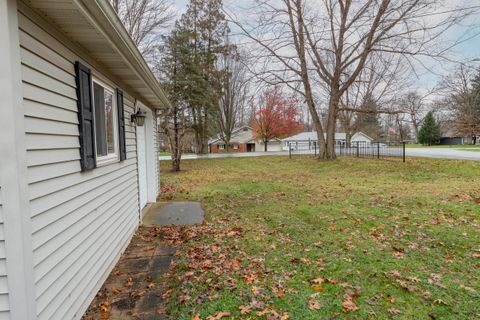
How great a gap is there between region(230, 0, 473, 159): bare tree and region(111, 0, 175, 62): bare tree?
6.42m

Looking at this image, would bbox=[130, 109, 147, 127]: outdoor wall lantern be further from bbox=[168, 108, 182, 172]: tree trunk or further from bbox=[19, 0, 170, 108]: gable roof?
bbox=[168, 108, 182, 172]: tree trunk

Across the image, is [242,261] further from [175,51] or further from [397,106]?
[175,51]

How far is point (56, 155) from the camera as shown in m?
2.24

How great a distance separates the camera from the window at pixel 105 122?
3.43 meters

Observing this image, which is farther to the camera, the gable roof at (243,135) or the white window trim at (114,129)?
the gable roof at (243,135)

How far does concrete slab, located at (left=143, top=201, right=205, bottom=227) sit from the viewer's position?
5.55 metres

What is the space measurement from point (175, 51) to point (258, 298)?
791 inches

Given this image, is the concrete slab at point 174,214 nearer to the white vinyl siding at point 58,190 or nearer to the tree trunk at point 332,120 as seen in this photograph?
the white vinyl siding at point 58,190

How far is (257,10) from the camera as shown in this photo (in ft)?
40.8

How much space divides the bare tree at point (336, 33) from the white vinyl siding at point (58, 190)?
1120 cm

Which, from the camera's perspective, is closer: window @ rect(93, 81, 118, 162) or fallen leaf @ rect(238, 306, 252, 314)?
fallen leaf @ rect(238, 306, 252, 314)

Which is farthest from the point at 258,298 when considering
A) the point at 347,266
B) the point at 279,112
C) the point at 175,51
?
the point at 279,112

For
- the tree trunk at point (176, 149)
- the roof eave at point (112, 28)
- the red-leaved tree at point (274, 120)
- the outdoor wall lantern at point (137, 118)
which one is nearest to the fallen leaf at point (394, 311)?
the roof eave at point (112, 28)

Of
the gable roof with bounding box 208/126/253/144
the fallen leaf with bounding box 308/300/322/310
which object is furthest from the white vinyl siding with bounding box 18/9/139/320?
the gable roof with bounding box 208/126/253/144
